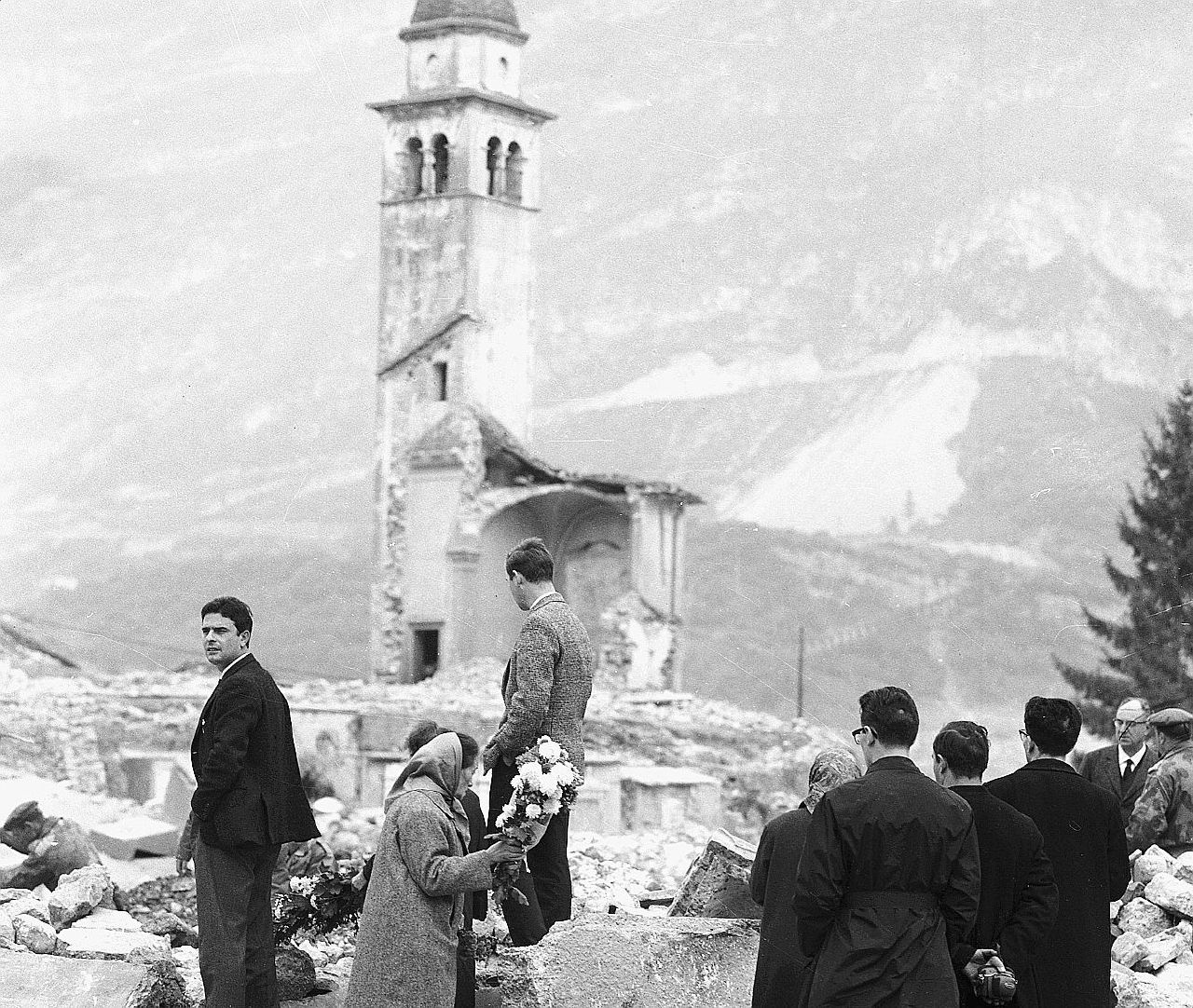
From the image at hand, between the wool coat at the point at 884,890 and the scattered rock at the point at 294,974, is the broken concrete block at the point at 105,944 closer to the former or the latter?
the scattered rock at the point at 294,974

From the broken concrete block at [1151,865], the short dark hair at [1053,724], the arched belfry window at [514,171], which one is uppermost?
the arched belfry window at [514,171]

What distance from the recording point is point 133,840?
16578 mm

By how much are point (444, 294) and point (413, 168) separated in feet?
10.1

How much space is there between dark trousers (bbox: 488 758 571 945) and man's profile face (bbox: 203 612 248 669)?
142cm

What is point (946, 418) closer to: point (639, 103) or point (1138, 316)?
point (1138, 316)

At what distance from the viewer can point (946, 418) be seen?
105 m

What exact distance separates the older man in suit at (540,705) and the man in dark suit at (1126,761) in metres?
3.41

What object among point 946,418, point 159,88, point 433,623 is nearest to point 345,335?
point 159,88

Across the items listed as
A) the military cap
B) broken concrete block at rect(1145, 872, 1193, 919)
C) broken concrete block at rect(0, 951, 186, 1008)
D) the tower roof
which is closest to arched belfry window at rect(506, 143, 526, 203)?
the tower roof

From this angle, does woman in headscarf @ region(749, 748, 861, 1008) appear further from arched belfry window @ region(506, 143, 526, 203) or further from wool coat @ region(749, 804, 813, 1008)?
arched belfry window @ region(506, 143, 526, 203)

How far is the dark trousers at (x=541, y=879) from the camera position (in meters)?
9.52

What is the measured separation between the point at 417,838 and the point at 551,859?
5.97 feet

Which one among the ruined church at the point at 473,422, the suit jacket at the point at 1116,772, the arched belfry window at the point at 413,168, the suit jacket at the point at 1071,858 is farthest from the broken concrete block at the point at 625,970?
the arched belfry window at the point at 413,168

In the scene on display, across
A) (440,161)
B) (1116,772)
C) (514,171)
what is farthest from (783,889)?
(514,171)
